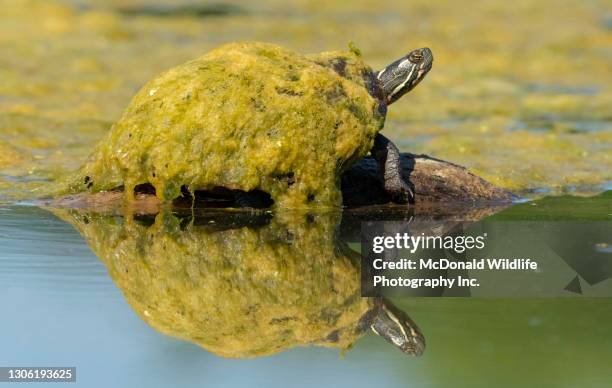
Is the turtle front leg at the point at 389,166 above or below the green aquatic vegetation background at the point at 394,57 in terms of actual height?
below

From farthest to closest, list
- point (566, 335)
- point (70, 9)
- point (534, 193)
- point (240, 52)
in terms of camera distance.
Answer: point (70, 9)
point (534, 193)
point (240, 52)
point (566, 335)

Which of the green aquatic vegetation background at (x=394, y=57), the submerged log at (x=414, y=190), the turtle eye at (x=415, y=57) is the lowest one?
the submerged log at (x=414, y=190)

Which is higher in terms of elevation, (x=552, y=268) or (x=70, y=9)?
(x=70, y=9)

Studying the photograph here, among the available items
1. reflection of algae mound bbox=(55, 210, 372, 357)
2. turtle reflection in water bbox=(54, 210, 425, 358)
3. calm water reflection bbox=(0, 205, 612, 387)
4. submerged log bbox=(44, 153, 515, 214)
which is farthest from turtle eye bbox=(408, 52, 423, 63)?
calm water reflection bbox=(0, 205, 612, 387)

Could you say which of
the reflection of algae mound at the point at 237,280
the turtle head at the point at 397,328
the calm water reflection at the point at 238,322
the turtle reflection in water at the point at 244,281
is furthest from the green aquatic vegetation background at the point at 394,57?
the turtle head at the point at 397,328

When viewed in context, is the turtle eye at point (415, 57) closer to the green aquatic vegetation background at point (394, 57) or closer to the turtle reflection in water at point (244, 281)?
the green aquatic vegetation background at point (394, 57)

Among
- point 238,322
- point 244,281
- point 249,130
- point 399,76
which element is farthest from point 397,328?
point 399,76

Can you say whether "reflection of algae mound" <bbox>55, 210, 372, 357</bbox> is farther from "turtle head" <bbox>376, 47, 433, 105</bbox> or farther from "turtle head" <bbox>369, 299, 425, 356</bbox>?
"turtle head" <bbox>376, 47, 433, 105</bbox>

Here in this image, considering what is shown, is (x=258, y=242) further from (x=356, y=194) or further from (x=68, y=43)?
(x=68, y=43)

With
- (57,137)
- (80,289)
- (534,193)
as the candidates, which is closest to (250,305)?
(80,289)
